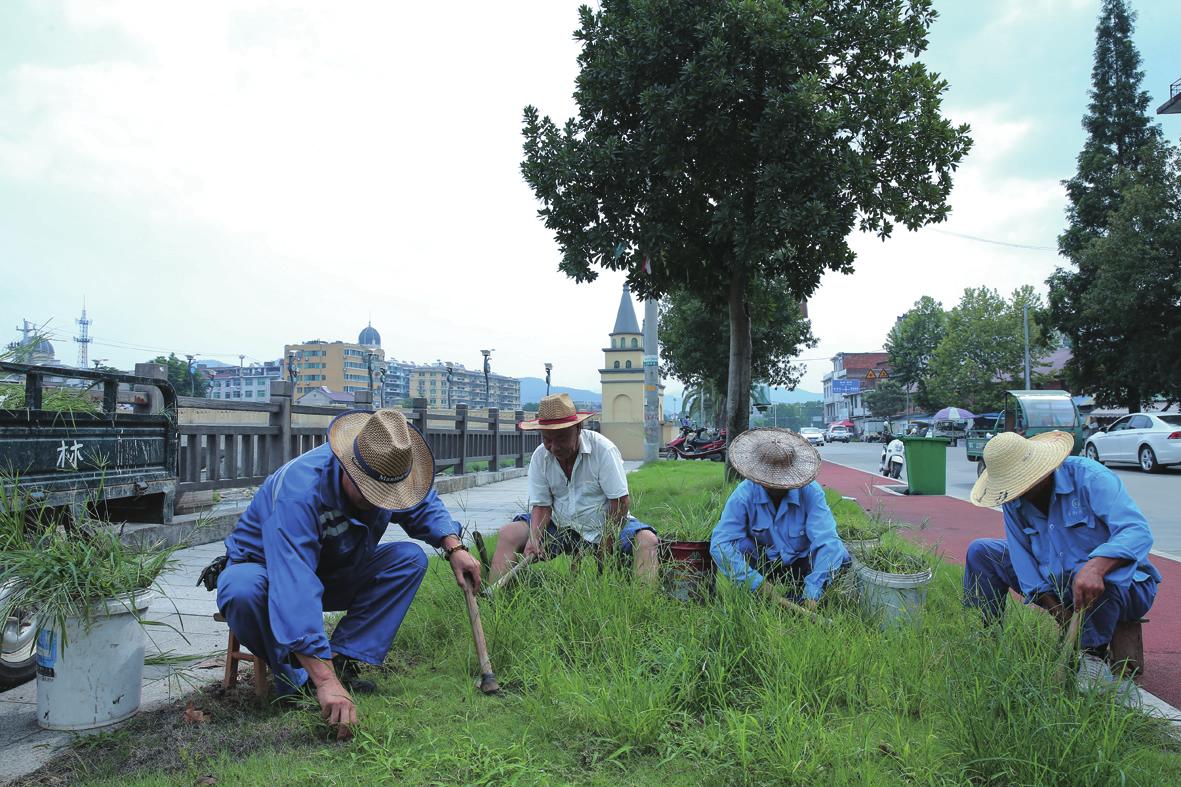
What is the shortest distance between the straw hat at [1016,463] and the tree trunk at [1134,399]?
1132 inches

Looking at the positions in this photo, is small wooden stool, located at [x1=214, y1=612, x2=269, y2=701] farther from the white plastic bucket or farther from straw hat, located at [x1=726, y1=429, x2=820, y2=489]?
straw hat, located at [x1=726, y1=429, x2=820, y2=489]

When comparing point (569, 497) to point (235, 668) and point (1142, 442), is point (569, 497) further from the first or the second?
point (1142, 442)

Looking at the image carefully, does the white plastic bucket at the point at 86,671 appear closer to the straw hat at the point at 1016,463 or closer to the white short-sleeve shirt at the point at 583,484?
the white short-sleeve shirt at the point at 583,484

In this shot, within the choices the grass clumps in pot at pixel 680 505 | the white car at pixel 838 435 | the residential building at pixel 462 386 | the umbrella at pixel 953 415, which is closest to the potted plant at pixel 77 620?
the grass clumps in pot at pixel 680 505

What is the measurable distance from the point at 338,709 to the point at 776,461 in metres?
2.43

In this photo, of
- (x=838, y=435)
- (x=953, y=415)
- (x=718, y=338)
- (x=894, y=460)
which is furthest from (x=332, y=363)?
(x=894, y=460)

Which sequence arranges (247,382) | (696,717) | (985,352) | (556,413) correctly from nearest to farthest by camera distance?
(696,717)
(556,413)
(985,352)
(247,382)

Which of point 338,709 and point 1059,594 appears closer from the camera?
point 338,709

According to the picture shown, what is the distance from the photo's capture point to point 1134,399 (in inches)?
1089

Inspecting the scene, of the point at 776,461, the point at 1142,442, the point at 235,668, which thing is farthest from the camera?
the point at 1142,442

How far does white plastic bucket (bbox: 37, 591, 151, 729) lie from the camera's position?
2729 millimetres

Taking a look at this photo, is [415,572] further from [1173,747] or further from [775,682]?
[1173,747]

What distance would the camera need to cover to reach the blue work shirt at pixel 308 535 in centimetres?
278

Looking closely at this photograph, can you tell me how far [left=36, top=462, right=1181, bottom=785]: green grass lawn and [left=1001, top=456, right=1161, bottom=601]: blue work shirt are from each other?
0.24 metres
